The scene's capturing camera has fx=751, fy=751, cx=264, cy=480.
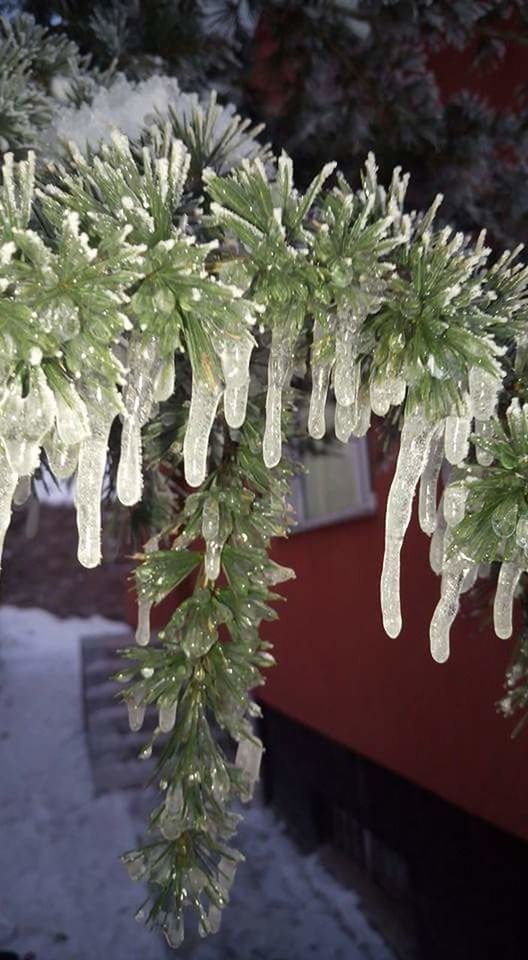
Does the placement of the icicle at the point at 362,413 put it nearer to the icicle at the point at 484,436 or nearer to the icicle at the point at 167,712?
the icicle at the point at 484,436

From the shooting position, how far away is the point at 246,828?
21.7ft

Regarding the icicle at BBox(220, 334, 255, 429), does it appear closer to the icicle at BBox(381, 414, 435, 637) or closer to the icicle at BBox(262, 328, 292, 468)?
the icicle at BBox(262, 328, 292, 468)

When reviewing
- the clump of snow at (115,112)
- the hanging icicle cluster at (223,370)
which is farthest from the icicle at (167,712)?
the clump of snow at (115,112)

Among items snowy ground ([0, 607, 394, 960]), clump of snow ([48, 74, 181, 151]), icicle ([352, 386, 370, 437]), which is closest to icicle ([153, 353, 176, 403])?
icicle ([352, 386, 370, 437])

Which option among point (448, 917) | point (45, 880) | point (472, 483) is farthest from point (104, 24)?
point (45, 880)

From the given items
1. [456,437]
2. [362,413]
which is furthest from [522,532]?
[362,413]

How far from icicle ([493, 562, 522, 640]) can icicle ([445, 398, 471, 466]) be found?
0.15 metres

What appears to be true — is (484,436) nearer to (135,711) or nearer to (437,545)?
(437,545)

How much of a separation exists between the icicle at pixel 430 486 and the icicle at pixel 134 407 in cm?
35

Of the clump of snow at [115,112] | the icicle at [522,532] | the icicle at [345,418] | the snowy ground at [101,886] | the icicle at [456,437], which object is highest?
the clump of snow at [115,112]

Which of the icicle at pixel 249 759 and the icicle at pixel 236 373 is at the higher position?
the icicle at pixel 236 373

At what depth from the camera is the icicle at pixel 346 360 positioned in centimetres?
82

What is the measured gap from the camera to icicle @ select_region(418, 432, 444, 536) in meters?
0.94

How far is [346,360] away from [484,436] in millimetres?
178
